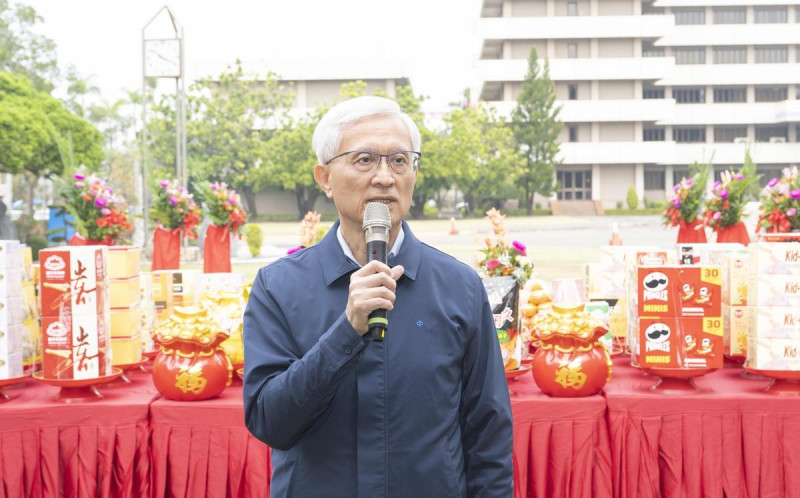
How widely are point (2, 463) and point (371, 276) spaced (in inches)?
74.7

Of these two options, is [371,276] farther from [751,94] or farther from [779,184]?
[751,94]

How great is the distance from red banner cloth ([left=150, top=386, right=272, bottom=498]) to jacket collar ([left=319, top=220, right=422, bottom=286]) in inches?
48.1

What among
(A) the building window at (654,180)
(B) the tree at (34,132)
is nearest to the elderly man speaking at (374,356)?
(B) the tree at (34,132)

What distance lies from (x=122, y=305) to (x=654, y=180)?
37583 mm

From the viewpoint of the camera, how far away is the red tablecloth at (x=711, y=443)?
2283 millimetres

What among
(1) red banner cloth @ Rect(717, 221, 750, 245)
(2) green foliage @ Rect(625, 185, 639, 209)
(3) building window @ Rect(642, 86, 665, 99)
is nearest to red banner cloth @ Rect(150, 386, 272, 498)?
(1) red banner cloth @ Rect(717, 221, 750, 245)

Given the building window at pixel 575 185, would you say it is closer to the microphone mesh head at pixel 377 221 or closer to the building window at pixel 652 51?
the building window at pixel 652 51

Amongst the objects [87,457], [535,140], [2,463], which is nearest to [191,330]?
[87,457]

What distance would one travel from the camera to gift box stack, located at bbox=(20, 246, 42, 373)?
8.22 feet

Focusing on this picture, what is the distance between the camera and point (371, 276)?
99 centimetres

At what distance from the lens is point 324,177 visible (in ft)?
4.26

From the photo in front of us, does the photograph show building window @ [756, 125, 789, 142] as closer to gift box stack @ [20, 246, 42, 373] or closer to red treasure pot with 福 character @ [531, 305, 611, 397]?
red treasure pot with 福 character @ [531, 305, 611, 397]

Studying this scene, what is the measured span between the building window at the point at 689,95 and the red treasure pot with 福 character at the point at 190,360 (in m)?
37.8

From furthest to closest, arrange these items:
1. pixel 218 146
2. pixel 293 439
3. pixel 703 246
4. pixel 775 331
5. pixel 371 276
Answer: pixel 218 146
pixel 703 246
pixel 775 331
pixel 293 439
pixel 371 276
